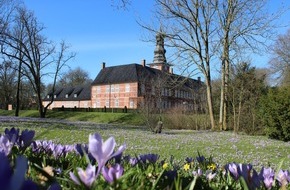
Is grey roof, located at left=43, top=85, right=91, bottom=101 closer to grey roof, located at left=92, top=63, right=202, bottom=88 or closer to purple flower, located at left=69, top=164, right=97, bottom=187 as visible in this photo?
grey roof, located at left=92, top=63, right=202, bottom=88

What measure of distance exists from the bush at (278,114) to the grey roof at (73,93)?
66.7 meters

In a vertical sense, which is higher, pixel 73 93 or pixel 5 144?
pixel 73 93

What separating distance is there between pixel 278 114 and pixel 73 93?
73.5 meters

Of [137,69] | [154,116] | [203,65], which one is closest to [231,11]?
[203,65]

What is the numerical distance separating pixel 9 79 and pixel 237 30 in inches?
1970

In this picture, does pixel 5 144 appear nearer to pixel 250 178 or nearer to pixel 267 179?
pixel 250 178

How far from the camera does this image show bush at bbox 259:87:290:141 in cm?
1734

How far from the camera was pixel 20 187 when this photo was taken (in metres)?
0.47

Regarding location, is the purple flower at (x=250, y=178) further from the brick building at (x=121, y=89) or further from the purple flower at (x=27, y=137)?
the brick building at (x=121, y=89)

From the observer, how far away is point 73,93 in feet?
286

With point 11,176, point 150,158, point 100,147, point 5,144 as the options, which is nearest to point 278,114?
point 150,158

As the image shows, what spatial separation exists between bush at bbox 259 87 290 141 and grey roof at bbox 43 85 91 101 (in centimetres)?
6672

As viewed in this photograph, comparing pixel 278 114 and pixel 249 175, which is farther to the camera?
pixel 278 114

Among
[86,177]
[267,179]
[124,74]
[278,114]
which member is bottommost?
[267,179]
